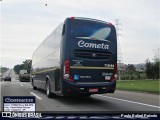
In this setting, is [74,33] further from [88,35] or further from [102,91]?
[102,91]

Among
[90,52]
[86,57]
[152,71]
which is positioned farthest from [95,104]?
[152,71]

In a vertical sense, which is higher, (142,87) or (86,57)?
(86,57)

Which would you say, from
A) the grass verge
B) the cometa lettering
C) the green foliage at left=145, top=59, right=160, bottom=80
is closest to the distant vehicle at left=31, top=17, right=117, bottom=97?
the cometa lettering

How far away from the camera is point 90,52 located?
1315cm

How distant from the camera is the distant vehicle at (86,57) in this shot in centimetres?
1281

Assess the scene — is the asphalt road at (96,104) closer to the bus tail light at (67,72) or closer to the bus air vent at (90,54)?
the bus tail light at (67,72)

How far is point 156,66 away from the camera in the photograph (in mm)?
84062

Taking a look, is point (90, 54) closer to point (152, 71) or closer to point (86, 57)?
point (86, 57)

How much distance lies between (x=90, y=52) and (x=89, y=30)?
916 mm

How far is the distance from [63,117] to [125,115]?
41.0 inches

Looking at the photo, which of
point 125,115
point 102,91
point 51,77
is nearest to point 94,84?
point 102,91

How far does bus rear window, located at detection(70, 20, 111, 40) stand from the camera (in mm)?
13094

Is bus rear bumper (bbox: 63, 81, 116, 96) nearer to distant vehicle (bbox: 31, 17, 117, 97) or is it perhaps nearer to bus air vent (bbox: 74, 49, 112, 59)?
distant vehicle (bbox: 31, 17, 117, 97)

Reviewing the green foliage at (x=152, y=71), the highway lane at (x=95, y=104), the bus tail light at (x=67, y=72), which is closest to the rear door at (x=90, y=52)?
the bus tail light at (x=67, y=72)
